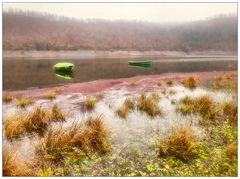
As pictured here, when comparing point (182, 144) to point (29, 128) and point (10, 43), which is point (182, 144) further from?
point (10, 43)

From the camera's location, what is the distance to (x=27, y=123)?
8031 mm

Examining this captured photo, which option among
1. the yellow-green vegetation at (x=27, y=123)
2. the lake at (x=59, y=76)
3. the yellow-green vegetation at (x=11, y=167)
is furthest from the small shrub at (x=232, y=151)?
the lake at (x=59, y=76)

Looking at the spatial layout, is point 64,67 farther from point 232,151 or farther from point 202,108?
point 232,151

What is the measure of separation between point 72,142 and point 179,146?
252 cm

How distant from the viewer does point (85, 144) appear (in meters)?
6.80

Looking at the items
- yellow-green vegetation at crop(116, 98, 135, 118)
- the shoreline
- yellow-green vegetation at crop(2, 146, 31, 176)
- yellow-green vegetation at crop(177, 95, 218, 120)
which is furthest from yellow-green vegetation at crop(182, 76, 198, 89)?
the shoreline

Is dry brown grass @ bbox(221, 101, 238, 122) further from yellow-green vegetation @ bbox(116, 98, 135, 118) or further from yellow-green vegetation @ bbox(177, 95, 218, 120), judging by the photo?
yellow-green vegetation @ bbox(116, 98, 135, 118)

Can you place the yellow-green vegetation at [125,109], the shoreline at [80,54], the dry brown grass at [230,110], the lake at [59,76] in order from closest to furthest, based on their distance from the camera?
the dry brown grass at [230,110] → the yellow-green vegetation at [125,109] → the lake at [59,76] → the shoreline at [80,54]

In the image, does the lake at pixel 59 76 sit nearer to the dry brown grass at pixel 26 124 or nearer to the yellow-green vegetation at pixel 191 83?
the yellow-green vegetation at pixel 191 83

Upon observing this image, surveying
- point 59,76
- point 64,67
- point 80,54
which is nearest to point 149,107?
point 59,76

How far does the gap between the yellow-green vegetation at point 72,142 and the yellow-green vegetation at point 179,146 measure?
132 cm

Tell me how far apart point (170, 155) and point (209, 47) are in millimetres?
139723

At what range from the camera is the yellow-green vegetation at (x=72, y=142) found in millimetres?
6309

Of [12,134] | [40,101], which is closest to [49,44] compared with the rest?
[40,101]
